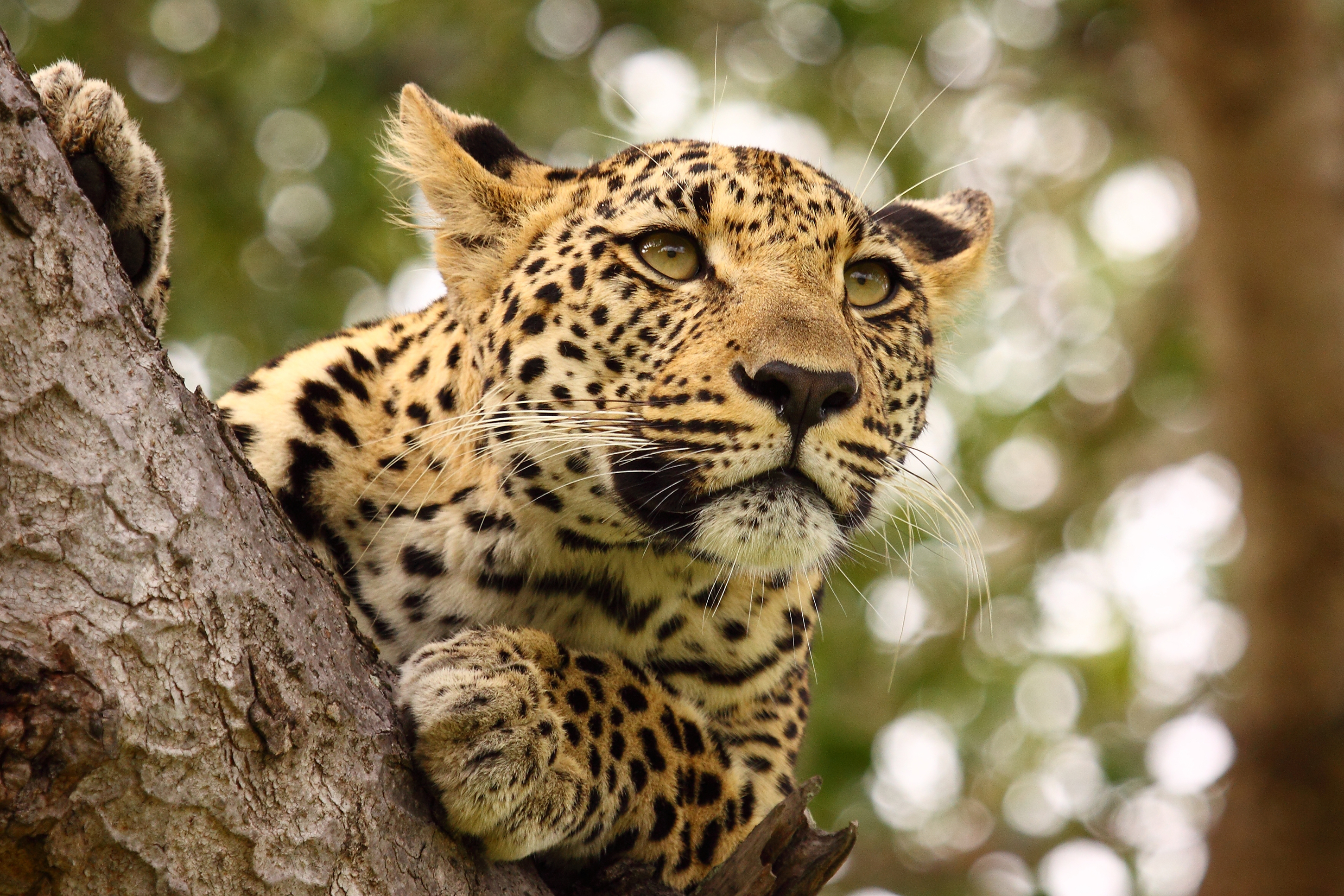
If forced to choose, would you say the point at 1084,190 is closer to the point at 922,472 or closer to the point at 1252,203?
the point at 1252,203

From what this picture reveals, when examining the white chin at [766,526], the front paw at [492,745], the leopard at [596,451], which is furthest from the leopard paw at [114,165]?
the white chin at [766,526]

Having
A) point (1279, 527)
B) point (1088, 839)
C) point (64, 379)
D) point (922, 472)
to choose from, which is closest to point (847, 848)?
point (922, 472)

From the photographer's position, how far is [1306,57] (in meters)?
8.68

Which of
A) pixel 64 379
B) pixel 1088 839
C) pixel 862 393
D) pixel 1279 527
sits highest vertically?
pixel 64 379

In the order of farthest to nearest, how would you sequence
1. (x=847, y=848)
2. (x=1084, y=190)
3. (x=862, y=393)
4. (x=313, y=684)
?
(x=1084, y=190)
(x=862, y=393)
(x=847, y=848)
(x=313, y=684)

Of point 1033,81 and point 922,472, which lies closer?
point 922,472

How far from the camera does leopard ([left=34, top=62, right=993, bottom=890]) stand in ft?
12.2

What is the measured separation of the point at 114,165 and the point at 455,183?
133 centimetres

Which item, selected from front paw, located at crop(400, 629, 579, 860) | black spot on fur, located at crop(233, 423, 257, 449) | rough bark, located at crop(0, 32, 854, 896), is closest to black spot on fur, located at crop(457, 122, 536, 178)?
black spot on fur, located at crop(233, 423, 257, 449)

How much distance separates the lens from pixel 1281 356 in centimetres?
902

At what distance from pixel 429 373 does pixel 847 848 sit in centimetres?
233

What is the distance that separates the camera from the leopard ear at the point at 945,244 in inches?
219

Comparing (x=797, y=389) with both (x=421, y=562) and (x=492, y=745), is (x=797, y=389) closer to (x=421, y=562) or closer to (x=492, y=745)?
(x=492, y=745)

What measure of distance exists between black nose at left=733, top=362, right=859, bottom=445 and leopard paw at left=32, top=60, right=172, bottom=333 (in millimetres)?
1672
